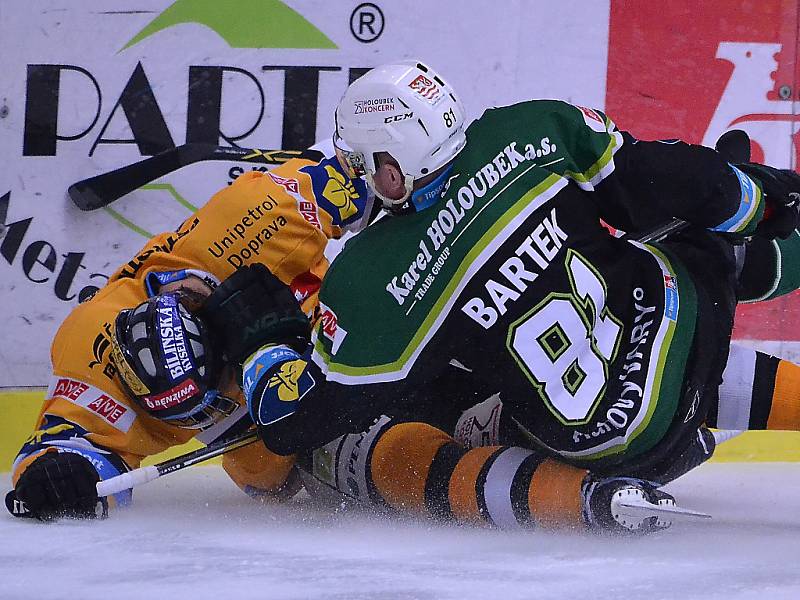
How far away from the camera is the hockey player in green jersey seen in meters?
2.12

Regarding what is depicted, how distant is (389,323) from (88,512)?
764mm

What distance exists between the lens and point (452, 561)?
79.2 inches

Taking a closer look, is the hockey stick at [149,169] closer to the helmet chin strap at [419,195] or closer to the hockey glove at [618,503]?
the helmet chin strap at [419,195]

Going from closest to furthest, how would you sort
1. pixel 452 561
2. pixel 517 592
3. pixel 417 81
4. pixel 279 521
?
pixel 517 592 → pixel 452 561 → pixel 417 81 → pixel 279 521

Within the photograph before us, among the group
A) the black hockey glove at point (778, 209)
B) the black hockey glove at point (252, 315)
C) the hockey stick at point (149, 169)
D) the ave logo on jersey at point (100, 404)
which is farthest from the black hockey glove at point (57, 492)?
the black hockey glove at point (778, 209)

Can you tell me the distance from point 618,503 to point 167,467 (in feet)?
3.05

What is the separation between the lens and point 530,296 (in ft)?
7.01

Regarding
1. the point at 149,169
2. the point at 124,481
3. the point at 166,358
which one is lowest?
the point at 124,481

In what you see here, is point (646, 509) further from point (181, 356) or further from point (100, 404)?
point (100, 404)

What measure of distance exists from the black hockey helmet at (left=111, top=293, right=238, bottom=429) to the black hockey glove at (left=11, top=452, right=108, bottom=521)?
0.19 metres

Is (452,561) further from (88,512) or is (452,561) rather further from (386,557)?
(88,512)

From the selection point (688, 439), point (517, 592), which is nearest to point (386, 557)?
point (517, 592)

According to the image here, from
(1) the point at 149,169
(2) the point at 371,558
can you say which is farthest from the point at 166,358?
(1) the point at 149,169

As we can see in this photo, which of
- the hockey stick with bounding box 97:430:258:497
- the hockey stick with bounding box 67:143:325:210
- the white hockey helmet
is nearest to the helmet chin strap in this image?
the white hockey helmet
